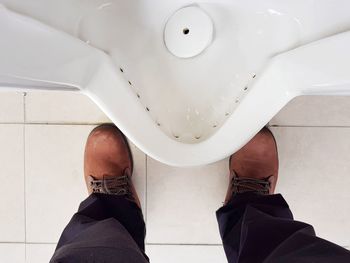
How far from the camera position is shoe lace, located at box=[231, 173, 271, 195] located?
3.29ft

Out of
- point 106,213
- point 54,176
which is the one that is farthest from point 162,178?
point 54,176

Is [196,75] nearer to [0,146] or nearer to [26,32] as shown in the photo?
[26,32]

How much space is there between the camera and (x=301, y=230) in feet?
2.26

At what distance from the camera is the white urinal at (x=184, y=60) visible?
1.79 feet

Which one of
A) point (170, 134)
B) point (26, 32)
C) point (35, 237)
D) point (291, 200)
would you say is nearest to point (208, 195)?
point (291, 200)

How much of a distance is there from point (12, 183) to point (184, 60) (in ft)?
2.15

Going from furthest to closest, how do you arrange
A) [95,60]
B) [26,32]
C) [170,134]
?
[170,134] → [95,60] → [26,32]

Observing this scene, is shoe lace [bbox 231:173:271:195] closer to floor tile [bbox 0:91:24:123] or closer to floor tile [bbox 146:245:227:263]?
floor tile [bbox 146:245:227:263]

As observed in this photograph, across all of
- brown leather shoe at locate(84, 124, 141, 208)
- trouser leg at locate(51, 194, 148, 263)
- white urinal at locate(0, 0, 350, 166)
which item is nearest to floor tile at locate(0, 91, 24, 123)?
brown leather shoe at locate(84, 124, 141, 208)

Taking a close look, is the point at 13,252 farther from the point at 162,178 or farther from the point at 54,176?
the point at 162,178

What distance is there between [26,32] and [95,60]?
132 mm

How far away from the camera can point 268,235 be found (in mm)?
717

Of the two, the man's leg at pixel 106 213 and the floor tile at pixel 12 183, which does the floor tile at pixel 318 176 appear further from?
the floor tile at pixel 12 183

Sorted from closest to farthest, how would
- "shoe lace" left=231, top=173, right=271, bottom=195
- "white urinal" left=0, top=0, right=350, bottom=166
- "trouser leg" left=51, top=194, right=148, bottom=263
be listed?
"white urinal" left=0, top=0, right=350, bottom=166 → "trouser leg" left=51, top=194, right=148, bottom=263 → "shoe lace" left=231, top=173, right=271, bottom=195
